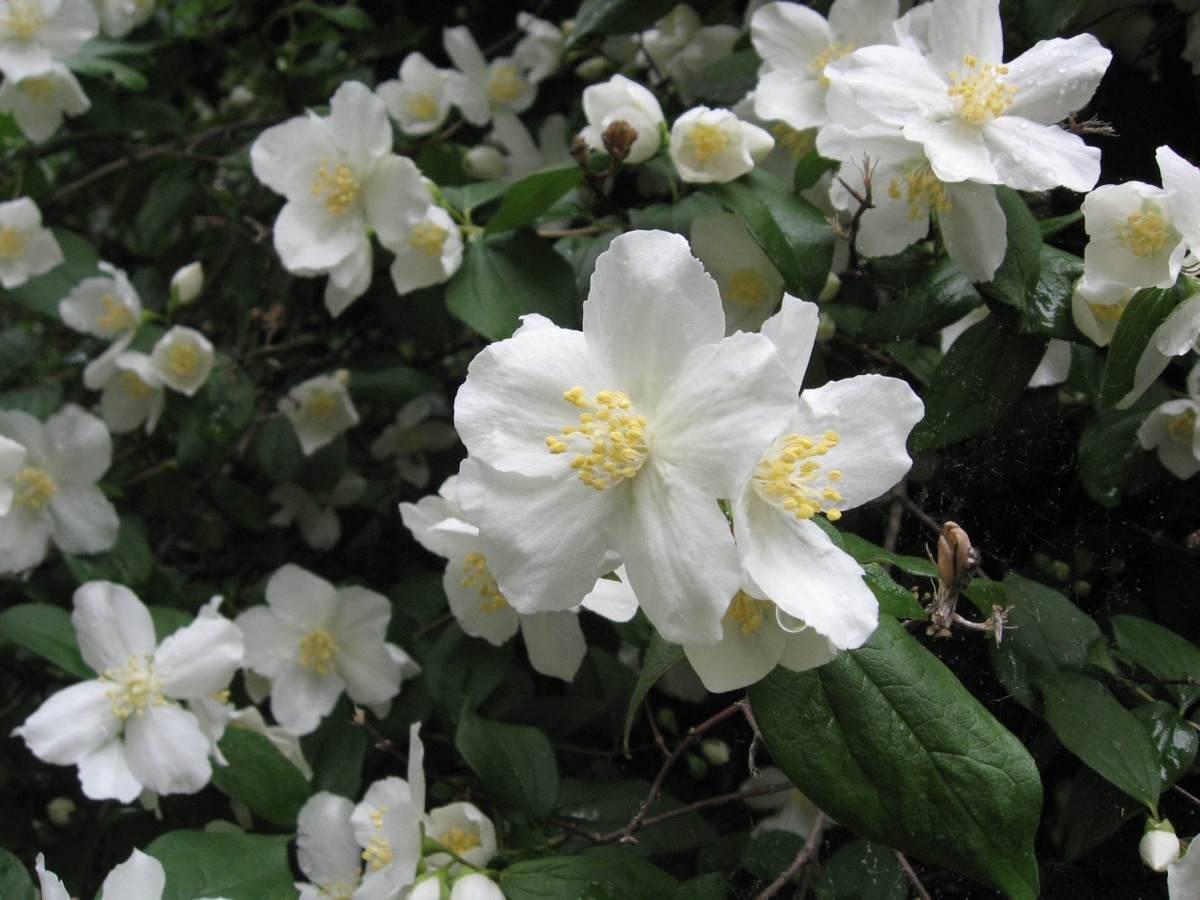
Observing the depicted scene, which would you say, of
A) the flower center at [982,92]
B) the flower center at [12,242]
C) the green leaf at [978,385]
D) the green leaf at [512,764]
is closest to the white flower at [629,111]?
the flower center at [982,92]

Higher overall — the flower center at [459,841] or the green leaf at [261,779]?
the flower center at [459,841]

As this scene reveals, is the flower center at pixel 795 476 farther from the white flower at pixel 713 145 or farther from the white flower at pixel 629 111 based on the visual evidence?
the white flower at pixel 629 111

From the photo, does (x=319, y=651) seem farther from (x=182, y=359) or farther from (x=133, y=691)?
(x=182, y=359)

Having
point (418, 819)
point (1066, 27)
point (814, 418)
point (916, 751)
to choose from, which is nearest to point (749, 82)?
point (1066, 27)

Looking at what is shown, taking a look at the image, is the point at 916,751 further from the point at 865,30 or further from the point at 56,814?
the point at 56,814

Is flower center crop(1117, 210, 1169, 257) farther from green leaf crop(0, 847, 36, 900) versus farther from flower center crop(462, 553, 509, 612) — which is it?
green leaf crop(0, 847, 36, 900)
